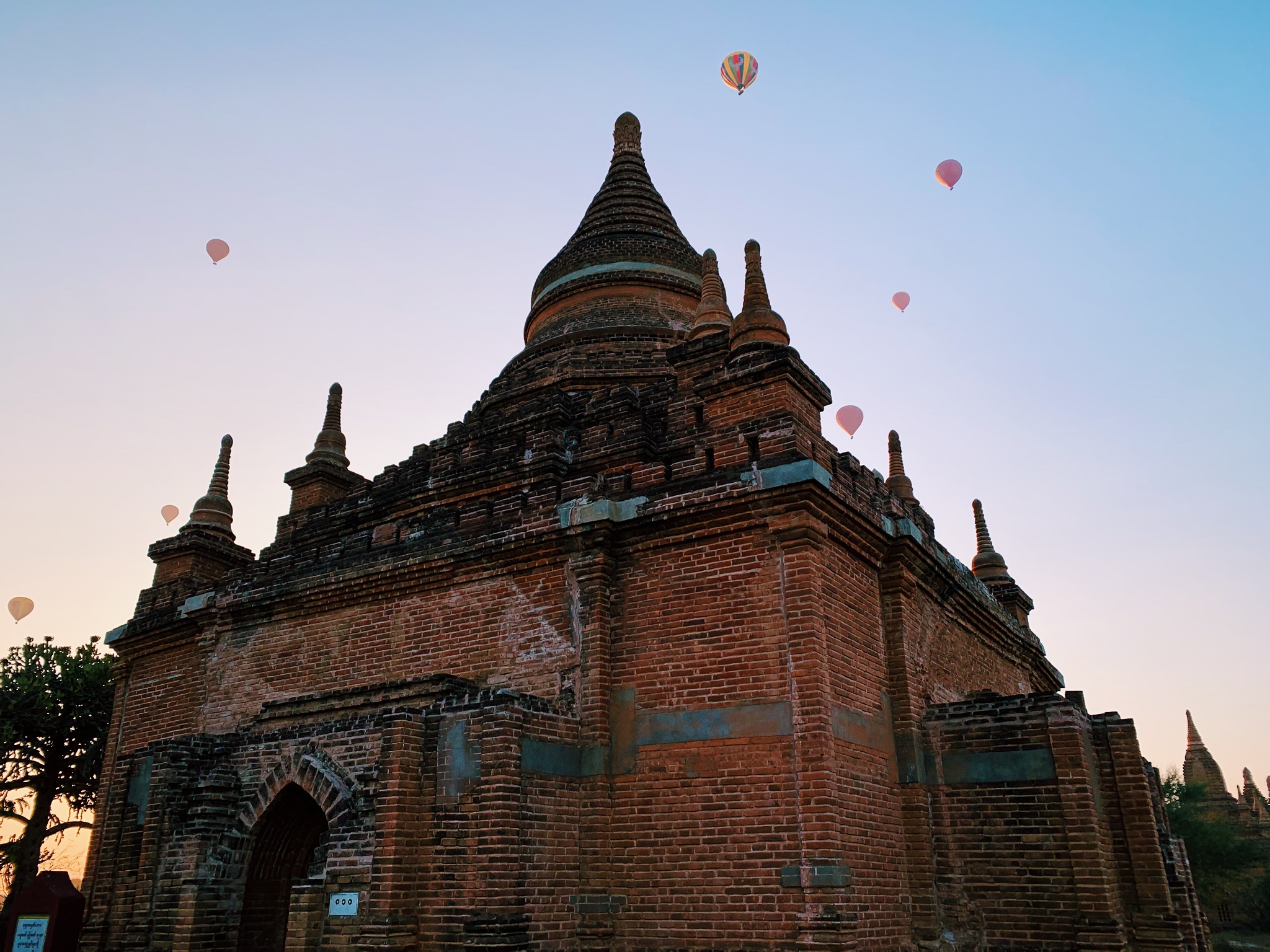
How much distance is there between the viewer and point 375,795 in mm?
10719

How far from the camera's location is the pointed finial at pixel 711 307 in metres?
15.2

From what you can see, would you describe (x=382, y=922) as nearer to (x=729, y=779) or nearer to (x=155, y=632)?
(x=729, y=779)

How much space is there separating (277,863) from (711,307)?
33.1ft

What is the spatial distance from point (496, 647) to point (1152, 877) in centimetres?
887

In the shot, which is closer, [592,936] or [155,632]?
[592,936]

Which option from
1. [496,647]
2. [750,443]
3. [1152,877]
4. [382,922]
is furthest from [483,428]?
[1152,877]

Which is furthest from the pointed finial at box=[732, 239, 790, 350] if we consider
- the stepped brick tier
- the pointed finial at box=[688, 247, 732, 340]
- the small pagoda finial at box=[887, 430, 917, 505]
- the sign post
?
the sign post

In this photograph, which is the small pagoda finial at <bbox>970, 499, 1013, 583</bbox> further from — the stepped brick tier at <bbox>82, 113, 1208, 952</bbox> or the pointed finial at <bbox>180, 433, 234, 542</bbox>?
the pointed finial at <bbox>180, 433, 234, 542</bbox>

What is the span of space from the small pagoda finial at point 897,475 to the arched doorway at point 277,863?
1135cm

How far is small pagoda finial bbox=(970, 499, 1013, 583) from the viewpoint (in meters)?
22.2

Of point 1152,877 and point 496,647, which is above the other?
point 496,647

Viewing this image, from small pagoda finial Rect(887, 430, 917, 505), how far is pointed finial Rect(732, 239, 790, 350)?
244 inches

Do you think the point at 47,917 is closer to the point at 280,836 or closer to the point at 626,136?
the point at 280,836

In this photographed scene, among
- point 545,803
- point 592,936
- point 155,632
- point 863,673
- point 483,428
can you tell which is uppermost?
point 483,428
